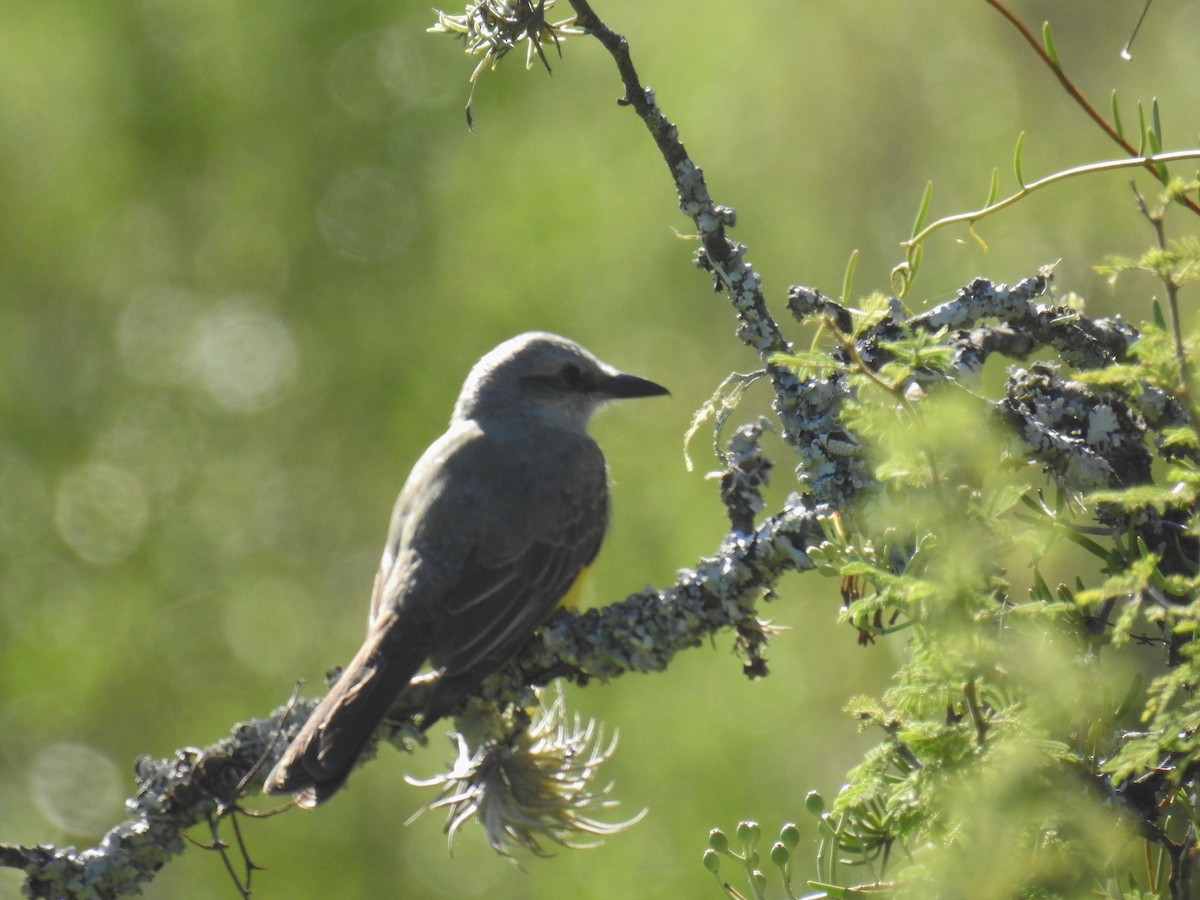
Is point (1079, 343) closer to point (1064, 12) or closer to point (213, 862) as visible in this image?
point (1064, 12)

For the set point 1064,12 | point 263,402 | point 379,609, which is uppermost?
point 1064,12

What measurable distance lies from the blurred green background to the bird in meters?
2.95

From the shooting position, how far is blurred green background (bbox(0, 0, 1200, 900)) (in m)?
8.28

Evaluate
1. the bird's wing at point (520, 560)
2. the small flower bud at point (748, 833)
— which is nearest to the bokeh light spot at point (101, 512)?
the bird's wing at point (520, 560)

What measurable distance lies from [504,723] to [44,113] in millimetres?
7467

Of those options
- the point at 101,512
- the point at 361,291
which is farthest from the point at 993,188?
the point at 101,512

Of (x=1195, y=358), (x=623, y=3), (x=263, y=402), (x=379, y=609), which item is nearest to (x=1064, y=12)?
(x=623, y=3)

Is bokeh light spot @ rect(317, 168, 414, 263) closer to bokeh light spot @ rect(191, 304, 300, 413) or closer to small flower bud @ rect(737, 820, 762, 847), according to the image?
bokeh light spot @ rect(191, 304, 300, 413)

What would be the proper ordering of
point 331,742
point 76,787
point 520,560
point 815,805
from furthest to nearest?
1. point 76,787
2. point 520,560
3. point 331,742
4. point 815,805

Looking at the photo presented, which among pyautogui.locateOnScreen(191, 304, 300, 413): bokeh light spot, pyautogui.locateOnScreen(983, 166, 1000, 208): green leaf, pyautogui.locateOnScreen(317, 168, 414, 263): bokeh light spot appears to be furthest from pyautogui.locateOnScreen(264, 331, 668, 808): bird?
pyautogui.locateOnScreen(317, 168, 414, 263): bokeh light spot

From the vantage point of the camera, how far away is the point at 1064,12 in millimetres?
8578

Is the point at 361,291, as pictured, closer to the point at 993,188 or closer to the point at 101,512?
the point at 101,512

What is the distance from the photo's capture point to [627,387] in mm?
5207

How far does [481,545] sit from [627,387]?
4.08 feet
